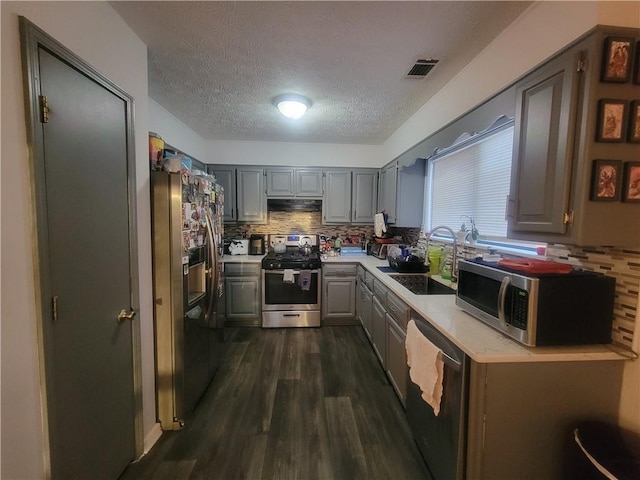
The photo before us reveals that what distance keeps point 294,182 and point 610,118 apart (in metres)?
3.17

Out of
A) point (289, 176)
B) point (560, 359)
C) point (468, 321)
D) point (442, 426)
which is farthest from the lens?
point (289, 176)

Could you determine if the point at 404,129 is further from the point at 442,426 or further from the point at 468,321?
the point at 442,426

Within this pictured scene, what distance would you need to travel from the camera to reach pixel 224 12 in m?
1.36

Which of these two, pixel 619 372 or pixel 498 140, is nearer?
pixel 619 372

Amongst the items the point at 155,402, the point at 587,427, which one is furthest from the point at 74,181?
the point at 587,427

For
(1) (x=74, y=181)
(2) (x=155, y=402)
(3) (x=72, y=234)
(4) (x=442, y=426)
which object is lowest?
(2) (x=155, y=402)

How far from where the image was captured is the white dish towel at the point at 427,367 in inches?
50.1

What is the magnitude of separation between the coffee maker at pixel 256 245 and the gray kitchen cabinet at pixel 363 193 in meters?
1.37

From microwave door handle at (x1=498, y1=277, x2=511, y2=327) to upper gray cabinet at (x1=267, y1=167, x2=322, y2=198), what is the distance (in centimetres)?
289

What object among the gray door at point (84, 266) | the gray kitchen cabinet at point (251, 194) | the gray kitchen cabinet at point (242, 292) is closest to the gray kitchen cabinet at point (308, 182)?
the gray kitchen cabinet at point (251, 194)

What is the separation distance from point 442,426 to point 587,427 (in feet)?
1.86

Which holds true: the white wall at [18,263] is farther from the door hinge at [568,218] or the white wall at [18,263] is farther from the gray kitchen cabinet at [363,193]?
the gray kitchen cabinet at [363,193]

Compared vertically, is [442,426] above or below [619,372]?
below

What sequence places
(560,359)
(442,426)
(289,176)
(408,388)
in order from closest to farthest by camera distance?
(560,359) < (442,426) < (408,388) < (289,176)
